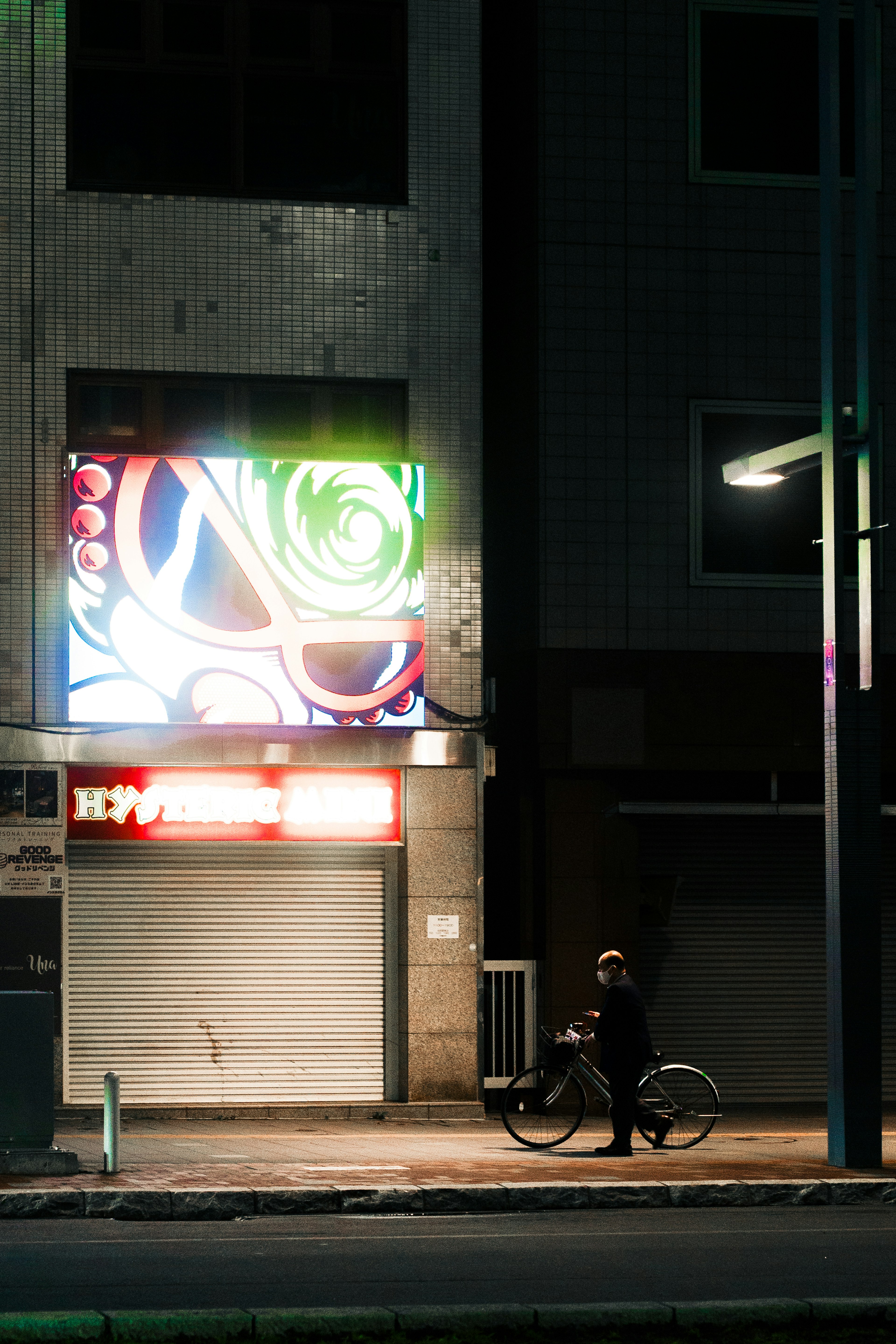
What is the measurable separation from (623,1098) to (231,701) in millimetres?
5262

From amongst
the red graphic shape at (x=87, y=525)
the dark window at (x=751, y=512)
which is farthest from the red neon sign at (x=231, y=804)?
the dark window at (x=751, y=512)

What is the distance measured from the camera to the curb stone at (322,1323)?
7.41 meters

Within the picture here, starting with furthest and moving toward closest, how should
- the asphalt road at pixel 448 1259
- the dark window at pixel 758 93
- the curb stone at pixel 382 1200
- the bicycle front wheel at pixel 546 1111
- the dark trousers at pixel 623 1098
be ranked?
1. the dark window at pixel 758 93
2. the bicycle front wheel at pixel 546 1111
3. the dark trousers at pixel 623 1098
4. the curb stone at pixel 382 1200
5. the asphalt road at pixel 448 1259

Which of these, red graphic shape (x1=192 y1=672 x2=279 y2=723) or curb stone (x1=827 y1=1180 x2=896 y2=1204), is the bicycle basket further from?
red graphic shape (x1=192 y1=672 x2=279 y2=723)

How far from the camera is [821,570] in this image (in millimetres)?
18516

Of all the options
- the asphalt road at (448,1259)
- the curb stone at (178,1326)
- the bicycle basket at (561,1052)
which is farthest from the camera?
the bicycle basket at (561,1052)

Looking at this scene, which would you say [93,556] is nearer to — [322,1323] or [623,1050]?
[623,1050]

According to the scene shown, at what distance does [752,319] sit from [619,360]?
1511 millimetres

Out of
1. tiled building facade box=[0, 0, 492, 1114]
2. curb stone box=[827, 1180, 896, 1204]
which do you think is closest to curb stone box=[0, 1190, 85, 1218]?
curb stone box=[827, 1180, 896, 1204]

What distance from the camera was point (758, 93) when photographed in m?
18.7

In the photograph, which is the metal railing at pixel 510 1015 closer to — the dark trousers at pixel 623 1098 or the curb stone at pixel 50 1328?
the dark trousers at pixel 623 1098

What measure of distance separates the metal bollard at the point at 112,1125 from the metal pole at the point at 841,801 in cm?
522

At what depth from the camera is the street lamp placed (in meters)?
13.4

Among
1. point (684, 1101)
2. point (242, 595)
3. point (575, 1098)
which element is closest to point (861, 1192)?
point (684, 1101)
